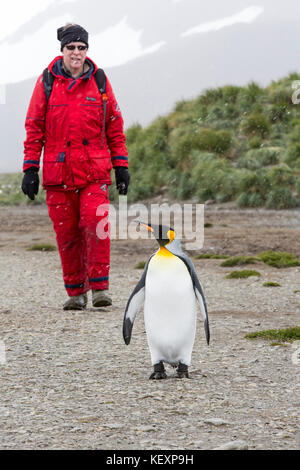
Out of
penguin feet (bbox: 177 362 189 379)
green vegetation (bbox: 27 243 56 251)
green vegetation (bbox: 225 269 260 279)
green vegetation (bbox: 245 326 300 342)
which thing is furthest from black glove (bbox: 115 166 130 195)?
green vegetation (bbox: 27 243 56 251)

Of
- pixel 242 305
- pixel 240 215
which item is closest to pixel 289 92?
pixel 240 215

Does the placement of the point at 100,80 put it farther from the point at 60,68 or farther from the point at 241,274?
the point at 241,274

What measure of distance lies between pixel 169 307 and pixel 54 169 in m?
2.38

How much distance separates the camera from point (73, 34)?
6.14m

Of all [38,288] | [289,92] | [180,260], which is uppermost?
[289,92]

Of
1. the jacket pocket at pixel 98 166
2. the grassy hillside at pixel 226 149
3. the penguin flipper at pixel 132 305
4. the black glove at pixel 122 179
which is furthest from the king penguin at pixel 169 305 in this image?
the grassy hillside at pixel 226 149

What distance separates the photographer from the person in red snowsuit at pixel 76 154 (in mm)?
6180

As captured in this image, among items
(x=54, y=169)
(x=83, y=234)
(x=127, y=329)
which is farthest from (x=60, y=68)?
(x=127, y=329)

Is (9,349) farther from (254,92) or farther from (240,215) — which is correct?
(254,92)

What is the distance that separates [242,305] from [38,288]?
251 centimetres

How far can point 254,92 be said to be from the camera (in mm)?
22859

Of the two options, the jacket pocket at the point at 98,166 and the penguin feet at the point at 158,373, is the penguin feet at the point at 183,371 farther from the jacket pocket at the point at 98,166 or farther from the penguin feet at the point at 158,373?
the jacket pocket at the point at 98,166

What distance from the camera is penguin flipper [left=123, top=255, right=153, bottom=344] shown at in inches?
172

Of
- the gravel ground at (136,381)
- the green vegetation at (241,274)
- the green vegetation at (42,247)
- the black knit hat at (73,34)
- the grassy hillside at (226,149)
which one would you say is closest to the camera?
the gravel ground at (136,381)
